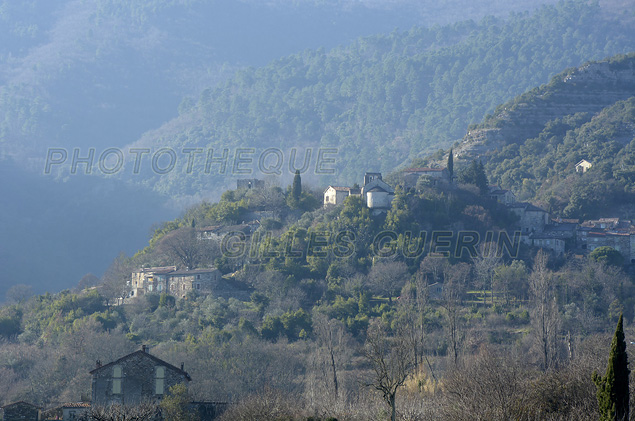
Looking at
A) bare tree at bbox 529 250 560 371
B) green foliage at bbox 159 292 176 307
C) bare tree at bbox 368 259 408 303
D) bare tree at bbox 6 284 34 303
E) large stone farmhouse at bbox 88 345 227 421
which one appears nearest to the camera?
large stone farmhouse at bbox 88 345 227 421

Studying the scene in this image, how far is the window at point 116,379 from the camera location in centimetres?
5506

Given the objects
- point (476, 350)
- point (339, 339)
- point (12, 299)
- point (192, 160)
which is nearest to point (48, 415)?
point (339, 339)

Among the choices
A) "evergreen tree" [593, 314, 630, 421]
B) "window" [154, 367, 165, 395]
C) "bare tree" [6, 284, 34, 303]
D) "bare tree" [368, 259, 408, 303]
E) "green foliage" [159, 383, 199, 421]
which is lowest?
"green foliage" [159, 383, 199, 421]

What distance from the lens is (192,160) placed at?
630 feet

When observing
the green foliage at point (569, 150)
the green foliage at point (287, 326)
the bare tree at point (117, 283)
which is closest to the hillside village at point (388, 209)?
the bare tree at point (117, 283)

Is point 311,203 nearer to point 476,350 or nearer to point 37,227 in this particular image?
point 476,350

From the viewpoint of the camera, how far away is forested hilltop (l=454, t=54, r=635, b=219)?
95375mm

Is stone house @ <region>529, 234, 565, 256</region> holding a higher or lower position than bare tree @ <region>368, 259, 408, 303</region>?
higher

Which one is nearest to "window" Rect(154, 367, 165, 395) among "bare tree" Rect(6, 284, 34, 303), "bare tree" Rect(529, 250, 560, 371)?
"bare tree" Rect(529, 250, 560, 371)

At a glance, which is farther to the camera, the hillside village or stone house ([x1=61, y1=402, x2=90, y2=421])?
the hillside village

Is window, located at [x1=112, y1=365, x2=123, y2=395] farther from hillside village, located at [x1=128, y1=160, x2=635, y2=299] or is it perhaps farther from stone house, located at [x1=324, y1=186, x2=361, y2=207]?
stone house, located at [x1=324, y1=186, x2=361, y2=207]

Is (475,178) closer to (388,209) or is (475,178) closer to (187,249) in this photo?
(388,209)

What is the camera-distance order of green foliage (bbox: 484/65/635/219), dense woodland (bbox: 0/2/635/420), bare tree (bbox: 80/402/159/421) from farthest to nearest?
green foliage (bbox: 484/65/635/219) → dense woodland (bbox: 0/2/635/420) → bare tree (bbox: 80/402/159/421)

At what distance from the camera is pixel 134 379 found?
55.1 meters
